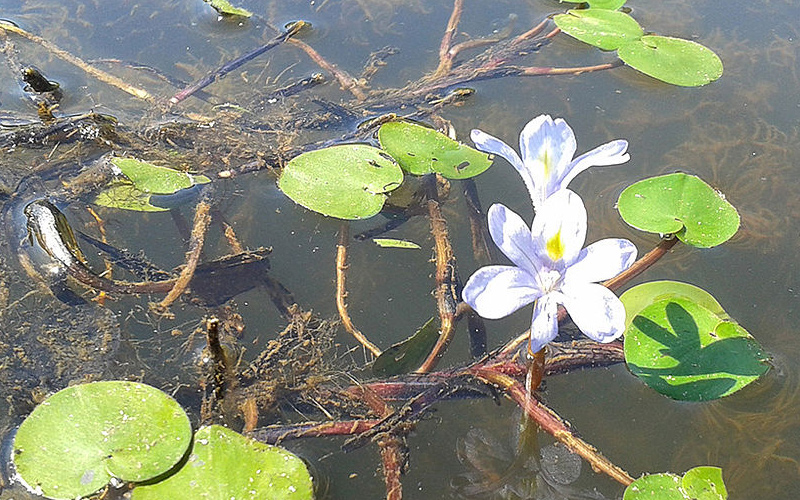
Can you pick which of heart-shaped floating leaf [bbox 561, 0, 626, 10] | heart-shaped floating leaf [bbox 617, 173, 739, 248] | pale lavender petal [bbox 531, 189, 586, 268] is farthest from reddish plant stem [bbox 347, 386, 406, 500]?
heart-shaped floating leaf [bbox 561, 0, 626, 10]

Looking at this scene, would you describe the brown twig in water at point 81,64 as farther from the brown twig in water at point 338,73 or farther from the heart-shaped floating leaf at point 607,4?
the heart-shaped floating leaf at point 607,4

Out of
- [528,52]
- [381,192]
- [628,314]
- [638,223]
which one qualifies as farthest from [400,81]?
[628,314]

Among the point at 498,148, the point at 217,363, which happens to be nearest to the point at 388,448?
the point at 217,363

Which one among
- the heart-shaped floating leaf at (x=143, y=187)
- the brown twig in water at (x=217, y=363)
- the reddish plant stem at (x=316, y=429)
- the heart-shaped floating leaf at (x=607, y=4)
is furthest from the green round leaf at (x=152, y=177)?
the heart-shaped floating leaf at (x=607, y=4)

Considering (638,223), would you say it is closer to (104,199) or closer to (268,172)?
(268,172)

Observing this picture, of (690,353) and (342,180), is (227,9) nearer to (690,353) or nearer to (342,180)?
(342,180)

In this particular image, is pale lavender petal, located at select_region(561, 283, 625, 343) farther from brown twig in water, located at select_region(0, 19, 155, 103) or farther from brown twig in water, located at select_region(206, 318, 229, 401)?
brown twig in water, located at select_region(0, 19, 155, 103)
